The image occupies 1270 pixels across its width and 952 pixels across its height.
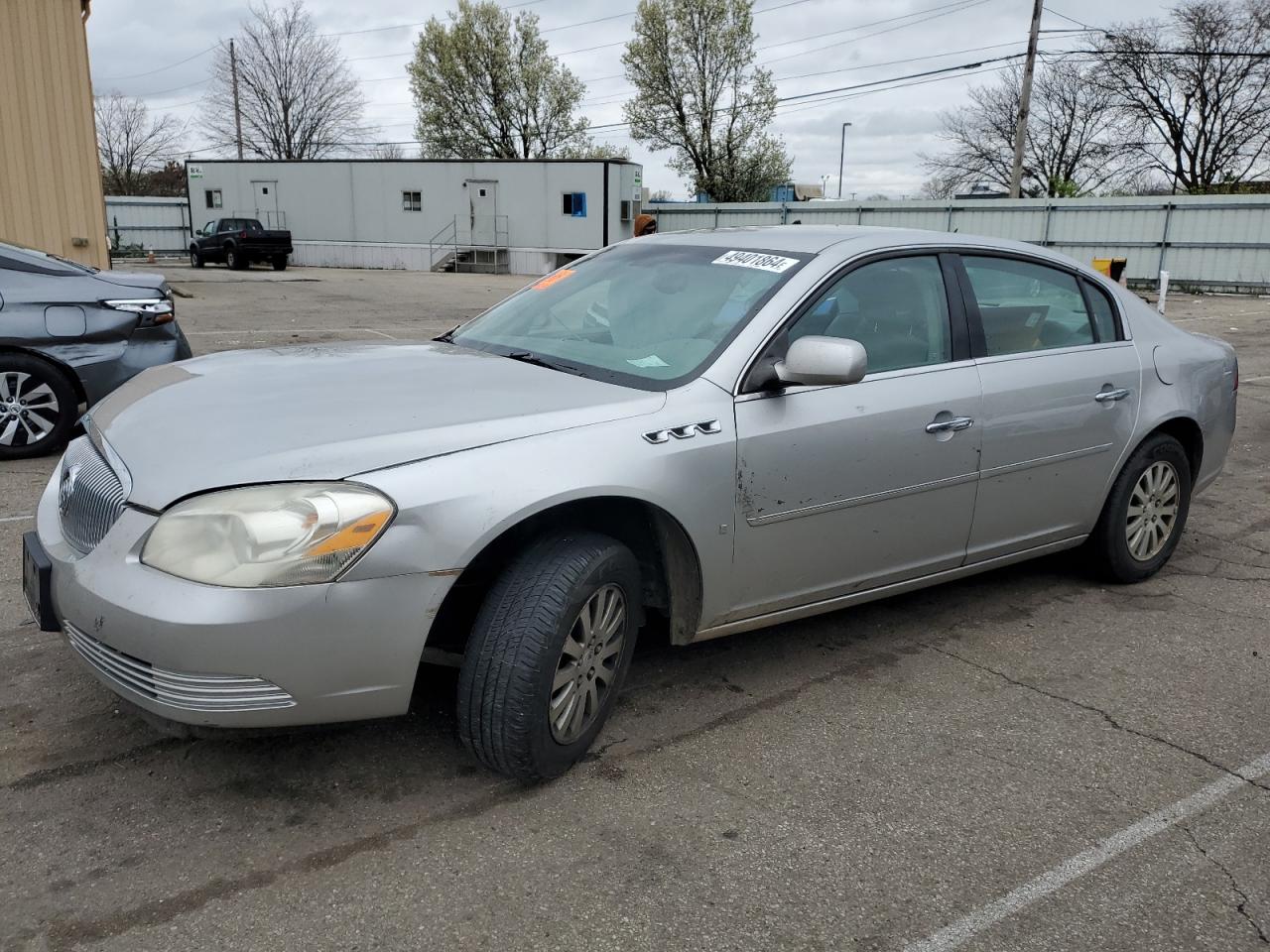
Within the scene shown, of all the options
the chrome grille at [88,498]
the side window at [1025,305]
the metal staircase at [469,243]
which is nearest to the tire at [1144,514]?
the side window at [1025,305]

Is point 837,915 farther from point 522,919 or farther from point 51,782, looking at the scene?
point 51,782

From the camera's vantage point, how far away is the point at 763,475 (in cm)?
321

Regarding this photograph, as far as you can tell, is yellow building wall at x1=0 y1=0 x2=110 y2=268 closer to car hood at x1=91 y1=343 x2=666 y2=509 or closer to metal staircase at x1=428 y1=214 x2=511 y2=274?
car hood at x1=91 y1=343 x2=666 y2=509

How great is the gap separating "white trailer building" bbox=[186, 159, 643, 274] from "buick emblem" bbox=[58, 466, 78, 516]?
33.0m

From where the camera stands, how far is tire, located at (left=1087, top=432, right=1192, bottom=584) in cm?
448

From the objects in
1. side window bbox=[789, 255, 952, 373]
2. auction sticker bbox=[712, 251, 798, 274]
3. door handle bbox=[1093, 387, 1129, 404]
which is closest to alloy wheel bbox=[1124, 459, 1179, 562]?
door handle bbox=[1093, 387, 1129, 404]

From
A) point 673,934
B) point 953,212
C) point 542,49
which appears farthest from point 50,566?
point 542,49

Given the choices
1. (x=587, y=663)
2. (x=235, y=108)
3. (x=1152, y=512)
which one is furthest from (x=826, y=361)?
(x=235, y=108)

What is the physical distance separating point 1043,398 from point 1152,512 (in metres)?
1.10

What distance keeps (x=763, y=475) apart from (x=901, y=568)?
0.86m

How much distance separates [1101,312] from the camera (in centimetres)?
447

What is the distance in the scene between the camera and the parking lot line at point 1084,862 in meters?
2.35

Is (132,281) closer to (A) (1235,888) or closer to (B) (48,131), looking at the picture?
(A) (1235,888)

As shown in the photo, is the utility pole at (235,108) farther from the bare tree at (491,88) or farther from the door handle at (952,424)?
the door handle at (952,424)
